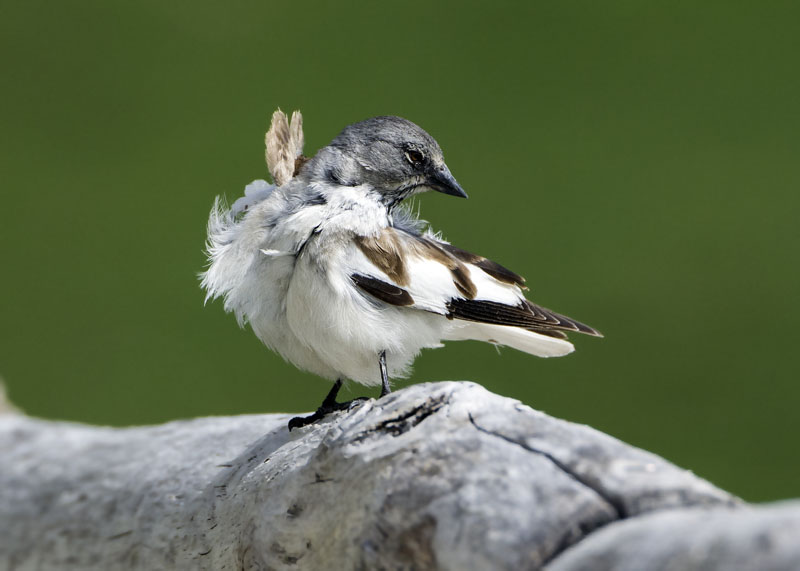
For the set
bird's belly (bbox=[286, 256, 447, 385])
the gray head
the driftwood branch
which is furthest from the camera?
the gray head

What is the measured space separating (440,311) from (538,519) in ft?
1.80

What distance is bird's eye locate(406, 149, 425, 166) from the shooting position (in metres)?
1.41

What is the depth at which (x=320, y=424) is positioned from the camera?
1217 mm

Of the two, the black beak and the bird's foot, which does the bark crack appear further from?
the black beak

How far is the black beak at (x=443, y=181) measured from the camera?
143 cm

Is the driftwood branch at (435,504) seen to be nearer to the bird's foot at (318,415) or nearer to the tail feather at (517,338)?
the bird's foot at (318,415)

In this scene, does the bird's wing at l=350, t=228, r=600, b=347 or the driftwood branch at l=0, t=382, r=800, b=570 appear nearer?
the driftwood branch at l=0, t=382, r=800, b=570

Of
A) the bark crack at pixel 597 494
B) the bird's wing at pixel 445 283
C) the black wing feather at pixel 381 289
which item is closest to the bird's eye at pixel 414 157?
the bird's wing at pixel 445 283

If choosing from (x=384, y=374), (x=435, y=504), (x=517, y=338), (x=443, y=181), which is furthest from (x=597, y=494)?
(x=443, y=181)

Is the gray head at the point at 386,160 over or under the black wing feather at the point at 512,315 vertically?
over

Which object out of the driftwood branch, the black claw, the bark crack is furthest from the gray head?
the bark crack

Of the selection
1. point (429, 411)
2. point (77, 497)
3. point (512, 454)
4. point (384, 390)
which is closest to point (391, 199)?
point (384, 390)

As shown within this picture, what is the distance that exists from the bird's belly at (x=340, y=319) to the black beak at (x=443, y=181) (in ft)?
0.81

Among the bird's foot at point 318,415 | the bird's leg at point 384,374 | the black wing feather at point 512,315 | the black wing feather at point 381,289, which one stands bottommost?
the bird's foot at point 318,415
